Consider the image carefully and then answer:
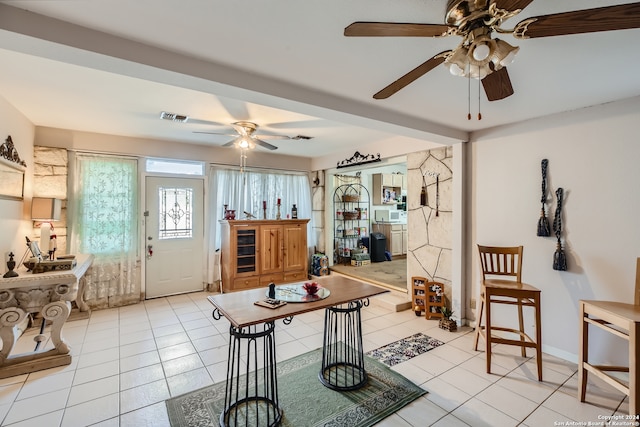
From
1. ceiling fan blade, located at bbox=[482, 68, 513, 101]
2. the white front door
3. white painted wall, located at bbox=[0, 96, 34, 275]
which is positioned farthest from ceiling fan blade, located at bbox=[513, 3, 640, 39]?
the white front door

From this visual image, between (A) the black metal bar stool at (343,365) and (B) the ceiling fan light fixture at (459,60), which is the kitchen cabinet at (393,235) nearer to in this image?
(A) the black metal bar stool at (343,365)

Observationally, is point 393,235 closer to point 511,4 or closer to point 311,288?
point 311,288

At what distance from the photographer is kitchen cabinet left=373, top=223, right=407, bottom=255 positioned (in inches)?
293

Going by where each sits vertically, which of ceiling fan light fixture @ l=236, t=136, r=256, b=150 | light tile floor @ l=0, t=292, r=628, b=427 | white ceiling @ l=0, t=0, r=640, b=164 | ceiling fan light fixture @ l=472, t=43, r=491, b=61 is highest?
white ceiling @ l=0, t=0, r=640, b=164

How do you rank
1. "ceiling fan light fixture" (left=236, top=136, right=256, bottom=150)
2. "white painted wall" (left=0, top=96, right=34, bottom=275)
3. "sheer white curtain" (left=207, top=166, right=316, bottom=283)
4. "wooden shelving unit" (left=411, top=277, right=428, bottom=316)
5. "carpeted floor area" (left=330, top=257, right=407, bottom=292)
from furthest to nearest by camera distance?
"sheer white curtain" (left=207, top=166, right=316, bottom=283) → "carpeted floor area" (left=330, top=257, right=407, bottom=292) → "wooden shelving unit" (left=411, top=277, right=428, bottom=316) → "ceiling fan light fixture" (left=236, top=136, right=256, bottom=150) → "white painted wall" (left=0, top=96, right=34, bottom=275)

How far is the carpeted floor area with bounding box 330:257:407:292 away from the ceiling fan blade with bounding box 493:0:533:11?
12.8 ft

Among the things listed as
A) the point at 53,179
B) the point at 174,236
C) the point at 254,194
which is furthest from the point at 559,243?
the point at 53,179

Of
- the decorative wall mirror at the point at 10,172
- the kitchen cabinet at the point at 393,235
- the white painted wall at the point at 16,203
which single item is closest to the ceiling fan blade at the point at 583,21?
the decorative wall mirror at the point at 10,172

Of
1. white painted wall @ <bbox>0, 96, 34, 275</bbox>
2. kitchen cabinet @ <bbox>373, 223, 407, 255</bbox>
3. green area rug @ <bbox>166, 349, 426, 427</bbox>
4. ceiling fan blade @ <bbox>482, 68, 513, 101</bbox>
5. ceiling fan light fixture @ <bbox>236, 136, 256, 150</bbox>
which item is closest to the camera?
ceiling fan blade @ <bbox>482, 68, 513, 101</bbox>

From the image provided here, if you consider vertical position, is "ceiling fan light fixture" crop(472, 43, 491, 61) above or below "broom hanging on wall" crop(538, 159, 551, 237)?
above

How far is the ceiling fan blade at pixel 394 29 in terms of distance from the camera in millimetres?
1191

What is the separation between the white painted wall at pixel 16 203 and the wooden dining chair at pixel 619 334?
5.04 m

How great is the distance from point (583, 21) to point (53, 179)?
5.32 metres

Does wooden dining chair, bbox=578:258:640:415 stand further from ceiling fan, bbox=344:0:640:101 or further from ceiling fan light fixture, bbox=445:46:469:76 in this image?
ceiling fan light fixture, bbox=445:46:469:76
